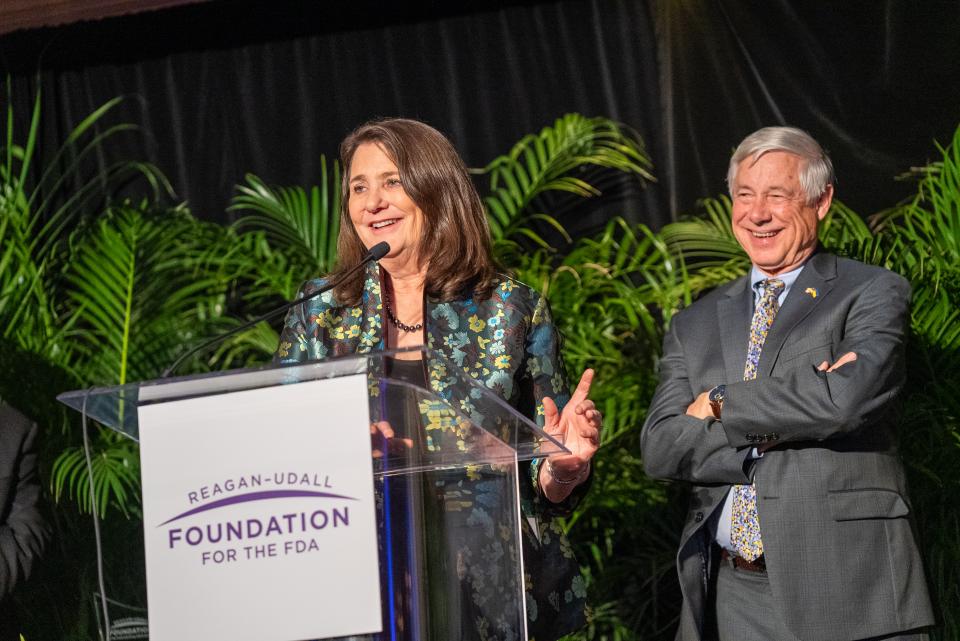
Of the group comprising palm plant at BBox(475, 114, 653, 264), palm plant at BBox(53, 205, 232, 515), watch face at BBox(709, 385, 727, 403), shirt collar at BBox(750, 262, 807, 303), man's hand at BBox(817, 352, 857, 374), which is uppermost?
palm plant at BBox(475, 114, 653, 264)

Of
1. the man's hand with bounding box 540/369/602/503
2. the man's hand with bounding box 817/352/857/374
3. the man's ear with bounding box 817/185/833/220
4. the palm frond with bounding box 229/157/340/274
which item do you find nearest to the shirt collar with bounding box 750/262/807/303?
the man's ear with bounding box 817/185/833/220

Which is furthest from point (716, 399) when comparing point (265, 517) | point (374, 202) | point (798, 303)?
point (265, 517)

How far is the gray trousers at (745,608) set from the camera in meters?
3.00

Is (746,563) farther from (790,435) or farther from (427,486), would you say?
(427,486)

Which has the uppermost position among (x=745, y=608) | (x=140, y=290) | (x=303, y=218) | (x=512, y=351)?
(x=303, y=218)

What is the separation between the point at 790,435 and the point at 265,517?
4.97ft

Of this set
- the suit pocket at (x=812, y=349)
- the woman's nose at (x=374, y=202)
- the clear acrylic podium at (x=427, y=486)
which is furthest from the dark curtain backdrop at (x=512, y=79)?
the clear acrylic podium at (x=427, y=486)

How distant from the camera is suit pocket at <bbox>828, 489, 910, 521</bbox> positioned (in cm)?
293

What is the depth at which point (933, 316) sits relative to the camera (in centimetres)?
395

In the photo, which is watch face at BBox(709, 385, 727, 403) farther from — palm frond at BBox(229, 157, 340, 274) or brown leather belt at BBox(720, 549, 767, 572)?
palm frond at BBox(229, 157, 340, 274)

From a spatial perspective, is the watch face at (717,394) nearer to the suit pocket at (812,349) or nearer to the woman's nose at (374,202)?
the suit pocket at (812,349)

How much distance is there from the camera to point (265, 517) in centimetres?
187

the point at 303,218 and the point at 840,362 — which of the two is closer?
the point at 840,362

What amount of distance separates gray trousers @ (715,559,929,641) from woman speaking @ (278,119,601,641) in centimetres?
70
